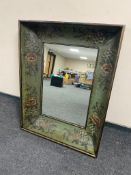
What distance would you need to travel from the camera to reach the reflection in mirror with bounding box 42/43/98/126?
1273 mm

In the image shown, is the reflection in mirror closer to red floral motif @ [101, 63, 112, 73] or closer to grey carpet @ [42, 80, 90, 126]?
grey carpet @ [42, 80, 90, 126]

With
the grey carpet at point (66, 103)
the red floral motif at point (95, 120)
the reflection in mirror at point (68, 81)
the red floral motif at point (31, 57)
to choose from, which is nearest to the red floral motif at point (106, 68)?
the reflection in mirror at point (68, 81)

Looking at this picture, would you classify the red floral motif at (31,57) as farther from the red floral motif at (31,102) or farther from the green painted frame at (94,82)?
the red floral motif at (31,102)

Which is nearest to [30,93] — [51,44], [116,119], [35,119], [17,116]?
A: [35,119]

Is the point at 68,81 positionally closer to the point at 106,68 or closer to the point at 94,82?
the point at 94,82

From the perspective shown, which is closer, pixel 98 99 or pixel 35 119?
pixel 98 99

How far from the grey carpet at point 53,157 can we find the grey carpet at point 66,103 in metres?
0.30

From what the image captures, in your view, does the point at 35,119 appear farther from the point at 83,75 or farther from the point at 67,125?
the point at 83,75

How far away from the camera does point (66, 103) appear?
5.06ft

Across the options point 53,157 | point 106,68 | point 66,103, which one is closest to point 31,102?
point 66,103

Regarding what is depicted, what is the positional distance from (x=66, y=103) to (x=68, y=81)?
0.26m

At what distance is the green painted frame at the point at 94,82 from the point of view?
108 cm

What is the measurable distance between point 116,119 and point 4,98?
155 cm

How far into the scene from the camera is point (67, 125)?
1378 mm
